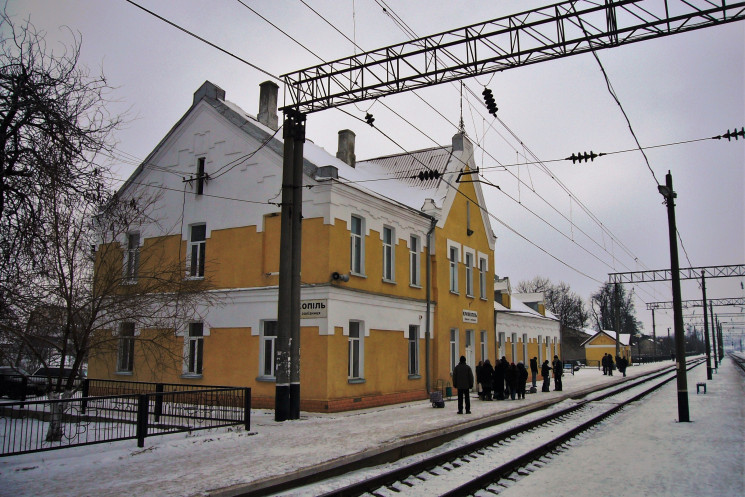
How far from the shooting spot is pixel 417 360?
22.8 metres

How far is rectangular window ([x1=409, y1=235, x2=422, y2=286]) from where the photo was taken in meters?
23.2

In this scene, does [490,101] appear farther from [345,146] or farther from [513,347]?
[513,347]

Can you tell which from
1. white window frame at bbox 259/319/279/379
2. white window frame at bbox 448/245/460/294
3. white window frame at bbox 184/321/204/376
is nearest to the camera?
white window frame at bbox 259/319/279/379

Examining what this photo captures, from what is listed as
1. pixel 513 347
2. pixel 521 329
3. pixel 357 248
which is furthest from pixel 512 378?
pixel 521 329

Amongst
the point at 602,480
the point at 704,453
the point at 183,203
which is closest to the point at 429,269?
the point at 183,203

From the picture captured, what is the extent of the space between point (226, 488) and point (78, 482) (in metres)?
2.23

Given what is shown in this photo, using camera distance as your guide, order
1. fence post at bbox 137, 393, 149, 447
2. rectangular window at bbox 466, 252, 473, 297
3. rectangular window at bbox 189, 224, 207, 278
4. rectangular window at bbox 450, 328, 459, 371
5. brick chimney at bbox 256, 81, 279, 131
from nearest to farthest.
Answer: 1. fence post at bbox 137, 393, 149, 447
2. rectangular window at bbox 189, 224, 207, 278
3. brick chimney at bbox 256, 81, 279, 131
4. rectangular window at bbox 450, 328, 459, 371
5. rectangular window at bbox 466, 252, 473, 297

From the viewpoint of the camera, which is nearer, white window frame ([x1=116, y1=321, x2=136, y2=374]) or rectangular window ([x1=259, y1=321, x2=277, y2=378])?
rectangular window ([x1=259, y1=321, x2=277, y2=378])

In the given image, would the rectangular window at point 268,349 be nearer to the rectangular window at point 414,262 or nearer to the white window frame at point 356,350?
the white window frame at point 356,350

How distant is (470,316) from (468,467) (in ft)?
55.7

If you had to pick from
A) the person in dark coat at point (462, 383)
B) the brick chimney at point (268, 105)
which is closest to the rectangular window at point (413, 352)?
the person in dark coat at point (462, 383)

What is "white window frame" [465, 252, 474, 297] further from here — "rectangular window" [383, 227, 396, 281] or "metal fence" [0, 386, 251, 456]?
"metal fence" [0, 386, 251, 456]

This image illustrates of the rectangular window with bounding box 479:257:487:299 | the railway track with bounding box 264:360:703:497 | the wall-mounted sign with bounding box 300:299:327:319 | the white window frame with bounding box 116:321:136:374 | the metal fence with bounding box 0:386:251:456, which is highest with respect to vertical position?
the rectangular window with bounding box 479:257:487:299

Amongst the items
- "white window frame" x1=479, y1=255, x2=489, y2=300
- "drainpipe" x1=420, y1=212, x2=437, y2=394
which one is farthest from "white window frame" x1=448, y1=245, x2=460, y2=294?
"white window frame" x1=479, y1=255, x2=489, y2=300
